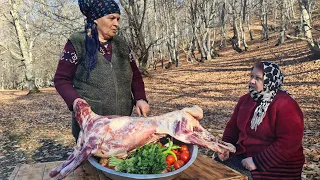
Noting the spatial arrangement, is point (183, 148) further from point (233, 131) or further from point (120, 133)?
point (233, 131)

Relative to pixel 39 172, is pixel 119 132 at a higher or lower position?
higher

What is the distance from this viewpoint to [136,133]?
2.00 meters

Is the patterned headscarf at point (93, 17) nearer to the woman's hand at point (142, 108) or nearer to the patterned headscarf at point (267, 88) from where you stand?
the woman's hand at point (142, 108)

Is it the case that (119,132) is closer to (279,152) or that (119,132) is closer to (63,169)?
(63,169)

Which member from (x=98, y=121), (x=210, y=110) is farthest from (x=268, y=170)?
(x=210, y=110)

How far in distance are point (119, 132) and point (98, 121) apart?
0.15m

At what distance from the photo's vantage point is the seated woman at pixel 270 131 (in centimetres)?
271

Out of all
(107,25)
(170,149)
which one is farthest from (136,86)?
(170,149)

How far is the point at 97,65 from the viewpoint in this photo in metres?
2.45

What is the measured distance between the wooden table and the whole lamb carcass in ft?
0.62

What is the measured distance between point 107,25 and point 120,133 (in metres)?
0.90

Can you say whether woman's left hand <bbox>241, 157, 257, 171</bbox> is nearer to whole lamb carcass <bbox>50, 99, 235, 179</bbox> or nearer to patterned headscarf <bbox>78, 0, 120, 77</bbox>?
whole lamb carcass <bbox>50, 99, 235, 179</bbox>

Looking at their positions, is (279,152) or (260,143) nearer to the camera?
(279,152)

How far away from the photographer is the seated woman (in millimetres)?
2713
